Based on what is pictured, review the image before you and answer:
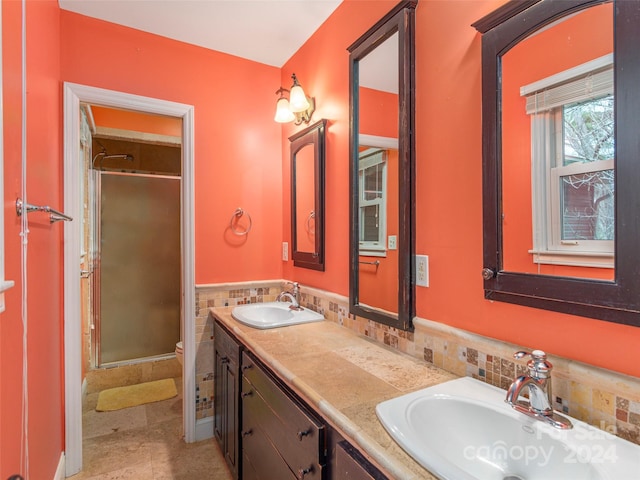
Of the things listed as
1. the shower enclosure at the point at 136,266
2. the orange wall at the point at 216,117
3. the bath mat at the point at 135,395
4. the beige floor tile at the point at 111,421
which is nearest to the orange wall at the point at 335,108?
the orange wall at the point at 216,117

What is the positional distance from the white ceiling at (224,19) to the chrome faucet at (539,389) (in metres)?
1.95

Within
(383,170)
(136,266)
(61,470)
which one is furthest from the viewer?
(136,266)

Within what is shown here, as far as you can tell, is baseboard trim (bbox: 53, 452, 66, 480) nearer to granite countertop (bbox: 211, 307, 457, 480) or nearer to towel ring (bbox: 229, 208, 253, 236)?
granite countertop (bbox: 211, 307, 457, 480)

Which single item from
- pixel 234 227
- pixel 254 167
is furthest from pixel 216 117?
pixel 234 227

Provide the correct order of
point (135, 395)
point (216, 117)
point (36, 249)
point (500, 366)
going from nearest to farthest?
point (500, 366)
point (36, 249)
point (216, 117)
point (135, 395)

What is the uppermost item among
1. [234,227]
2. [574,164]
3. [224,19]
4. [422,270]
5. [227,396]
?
[224,19]

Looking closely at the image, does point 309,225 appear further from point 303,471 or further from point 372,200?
point 303,471

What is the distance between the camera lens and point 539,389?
2.87 ft

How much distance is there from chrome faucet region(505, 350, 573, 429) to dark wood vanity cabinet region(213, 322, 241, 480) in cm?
125

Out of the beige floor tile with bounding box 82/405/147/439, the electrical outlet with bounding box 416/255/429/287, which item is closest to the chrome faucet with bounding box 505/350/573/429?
the electrical outlet with bounding box 416/255/429/287

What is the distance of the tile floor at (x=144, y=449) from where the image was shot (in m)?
1.96

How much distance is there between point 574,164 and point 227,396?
191cm

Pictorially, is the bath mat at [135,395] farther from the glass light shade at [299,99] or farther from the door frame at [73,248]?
the glass light shade at [299,99]

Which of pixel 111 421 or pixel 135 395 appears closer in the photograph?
pixel 111 421
